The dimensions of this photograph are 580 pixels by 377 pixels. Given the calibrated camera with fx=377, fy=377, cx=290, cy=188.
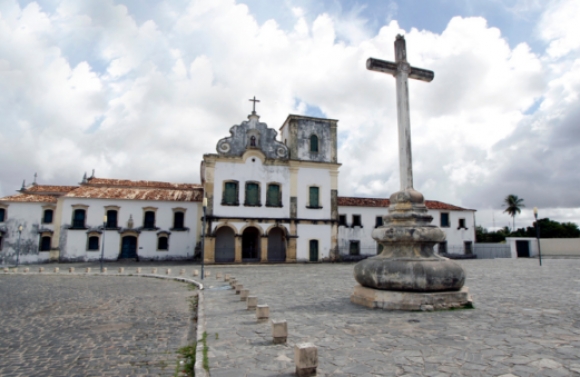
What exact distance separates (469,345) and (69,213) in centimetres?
2855

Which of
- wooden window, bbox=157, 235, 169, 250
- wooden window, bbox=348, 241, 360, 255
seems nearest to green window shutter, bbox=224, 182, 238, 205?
wooden window, bbox=157, 235, 169, 250

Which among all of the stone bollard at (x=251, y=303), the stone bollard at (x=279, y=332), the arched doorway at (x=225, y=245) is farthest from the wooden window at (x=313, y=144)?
the stone bollard at (x=279, y=332)

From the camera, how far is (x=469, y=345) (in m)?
4.86

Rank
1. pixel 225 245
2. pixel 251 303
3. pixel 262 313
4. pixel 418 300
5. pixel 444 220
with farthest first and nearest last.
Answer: pixel 444 220, pixel 225 245, pixel 251 303, pixel 418 300, pixel 262 313

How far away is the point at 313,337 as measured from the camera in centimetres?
545

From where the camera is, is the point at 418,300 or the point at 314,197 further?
the point at 314,197

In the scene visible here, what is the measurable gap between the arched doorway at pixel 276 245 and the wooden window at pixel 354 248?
5.86 meters

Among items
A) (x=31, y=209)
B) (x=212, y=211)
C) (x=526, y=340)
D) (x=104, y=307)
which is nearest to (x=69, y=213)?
(x=31, y=209)

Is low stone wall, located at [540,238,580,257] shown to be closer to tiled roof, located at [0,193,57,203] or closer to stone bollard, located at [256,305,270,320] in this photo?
stone bollard, located at [256,305,270,320]

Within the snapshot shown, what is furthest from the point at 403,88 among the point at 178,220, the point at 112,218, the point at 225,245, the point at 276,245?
the point at 112,218

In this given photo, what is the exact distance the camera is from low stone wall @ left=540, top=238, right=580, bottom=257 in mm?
31438

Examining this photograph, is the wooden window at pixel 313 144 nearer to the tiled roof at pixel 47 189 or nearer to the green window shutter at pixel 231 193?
the green window shutter at pixel 231 193

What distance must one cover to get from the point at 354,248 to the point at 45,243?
23.1 m

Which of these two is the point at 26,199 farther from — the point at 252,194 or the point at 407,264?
the point at 407,264
